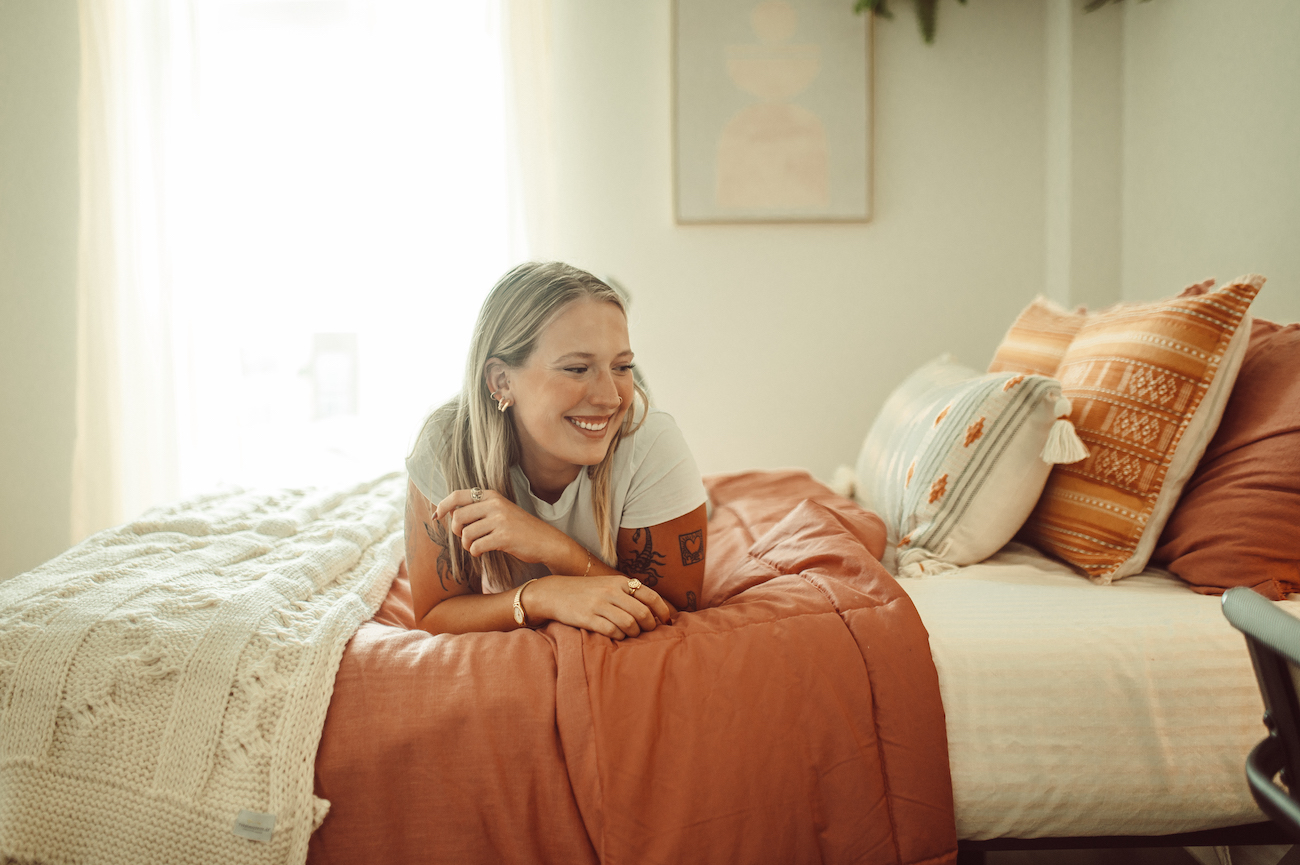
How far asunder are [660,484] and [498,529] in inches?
10.9

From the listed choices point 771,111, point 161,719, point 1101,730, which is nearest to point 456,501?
point 161,719

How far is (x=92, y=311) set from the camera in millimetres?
2549

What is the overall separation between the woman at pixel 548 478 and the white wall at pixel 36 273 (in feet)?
6.75

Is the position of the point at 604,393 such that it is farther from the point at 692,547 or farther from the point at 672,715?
the point at 672,715

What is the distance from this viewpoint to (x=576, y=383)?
114 centimetres

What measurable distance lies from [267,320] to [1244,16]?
3.07 m

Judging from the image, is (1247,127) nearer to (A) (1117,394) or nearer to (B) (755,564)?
(A) (1117,394)

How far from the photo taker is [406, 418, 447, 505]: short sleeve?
120 centimetres

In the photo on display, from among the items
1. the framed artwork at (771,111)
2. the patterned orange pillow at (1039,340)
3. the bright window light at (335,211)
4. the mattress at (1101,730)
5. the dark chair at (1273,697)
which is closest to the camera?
the dark chair at (1273,697)

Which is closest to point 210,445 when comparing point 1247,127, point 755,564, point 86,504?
point 86,504

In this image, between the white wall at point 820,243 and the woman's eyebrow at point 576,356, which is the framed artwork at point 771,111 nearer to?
the white wall at point 820,243

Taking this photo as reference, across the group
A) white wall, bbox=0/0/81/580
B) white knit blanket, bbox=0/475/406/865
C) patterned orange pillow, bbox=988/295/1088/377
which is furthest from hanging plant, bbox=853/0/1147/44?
white wall, bbox=0/0/81/580

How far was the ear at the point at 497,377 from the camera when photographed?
3.94 ft

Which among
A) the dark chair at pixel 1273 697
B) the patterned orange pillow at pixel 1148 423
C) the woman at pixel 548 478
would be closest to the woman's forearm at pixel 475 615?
the woman at pixel 548 478
